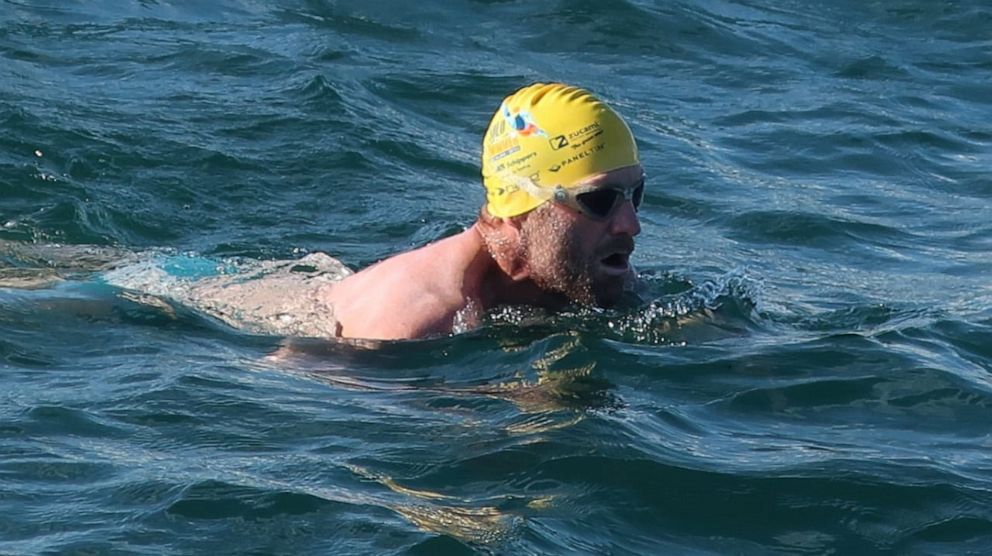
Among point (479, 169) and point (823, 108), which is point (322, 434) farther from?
point (823, 108)

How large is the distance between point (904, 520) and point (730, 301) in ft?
8.73

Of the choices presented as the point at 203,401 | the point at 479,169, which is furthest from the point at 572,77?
the point at 203,401

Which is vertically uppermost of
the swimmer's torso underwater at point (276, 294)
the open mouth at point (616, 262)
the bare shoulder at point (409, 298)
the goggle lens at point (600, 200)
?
the goggle lens at point (600, 200)

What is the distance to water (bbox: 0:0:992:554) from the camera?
16.6 feet

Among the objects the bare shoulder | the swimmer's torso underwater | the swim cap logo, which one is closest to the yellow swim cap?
the swim cap logo

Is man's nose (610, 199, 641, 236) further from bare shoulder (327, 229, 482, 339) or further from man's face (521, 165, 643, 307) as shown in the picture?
bare shoulder (327, 229, 482, 339)

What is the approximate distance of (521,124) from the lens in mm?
7082

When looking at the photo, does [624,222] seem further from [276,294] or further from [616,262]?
[276,294]

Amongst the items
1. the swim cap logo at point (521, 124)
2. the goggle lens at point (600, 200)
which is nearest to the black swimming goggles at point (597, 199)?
the goggle lens at point (600, 200)

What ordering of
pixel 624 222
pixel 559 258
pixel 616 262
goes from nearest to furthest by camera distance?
pixel 624 222 < pixel 559 258 < pixel 616 262

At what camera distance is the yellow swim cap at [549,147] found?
6.88 meters

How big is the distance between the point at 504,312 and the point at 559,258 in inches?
12.0

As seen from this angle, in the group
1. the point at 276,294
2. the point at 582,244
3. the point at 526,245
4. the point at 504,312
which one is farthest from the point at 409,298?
the point at 276,294

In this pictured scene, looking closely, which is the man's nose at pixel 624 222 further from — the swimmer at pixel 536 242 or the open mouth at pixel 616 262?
the open mouth at pixel 616 262
